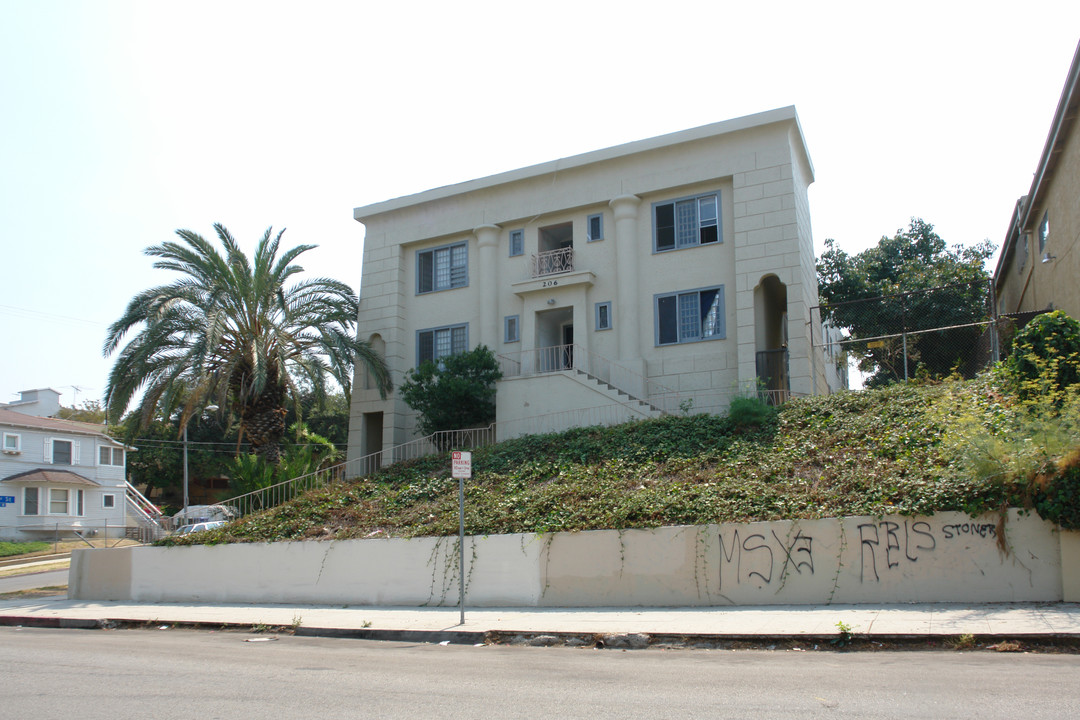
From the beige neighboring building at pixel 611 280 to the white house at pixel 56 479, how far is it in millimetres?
18255

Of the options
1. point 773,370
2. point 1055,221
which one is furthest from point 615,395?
point 1055,221

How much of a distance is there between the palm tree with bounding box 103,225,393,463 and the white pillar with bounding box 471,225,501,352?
3701 millimetres

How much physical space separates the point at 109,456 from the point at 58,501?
4.52m

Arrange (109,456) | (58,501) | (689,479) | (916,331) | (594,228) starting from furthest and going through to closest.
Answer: (109,456) → (58,501) → (594,228) → (916,331) → (689,479)

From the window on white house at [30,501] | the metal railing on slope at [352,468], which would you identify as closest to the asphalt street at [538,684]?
the metal railing on slope at [352,468]

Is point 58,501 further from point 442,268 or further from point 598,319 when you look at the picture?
point 598,319

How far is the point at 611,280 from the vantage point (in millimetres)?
25312

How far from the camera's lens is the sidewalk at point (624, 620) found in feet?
32.4

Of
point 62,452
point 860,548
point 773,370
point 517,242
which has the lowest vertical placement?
point 860,548

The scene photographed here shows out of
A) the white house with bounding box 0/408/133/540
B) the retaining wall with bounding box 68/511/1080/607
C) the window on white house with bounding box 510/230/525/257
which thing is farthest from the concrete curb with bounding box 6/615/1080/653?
the white house with bounding box 0/408/133/540

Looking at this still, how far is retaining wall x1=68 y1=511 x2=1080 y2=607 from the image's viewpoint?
1157cm

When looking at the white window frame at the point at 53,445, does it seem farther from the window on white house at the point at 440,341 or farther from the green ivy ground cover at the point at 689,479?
the green ivy ground cover at the point at 689,479

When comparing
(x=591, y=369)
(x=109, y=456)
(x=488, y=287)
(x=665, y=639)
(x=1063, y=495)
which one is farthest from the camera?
(x=109, y=456)

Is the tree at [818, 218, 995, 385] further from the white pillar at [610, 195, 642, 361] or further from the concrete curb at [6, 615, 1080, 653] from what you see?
the concrete curb at [6, 615, 1080, 653]
